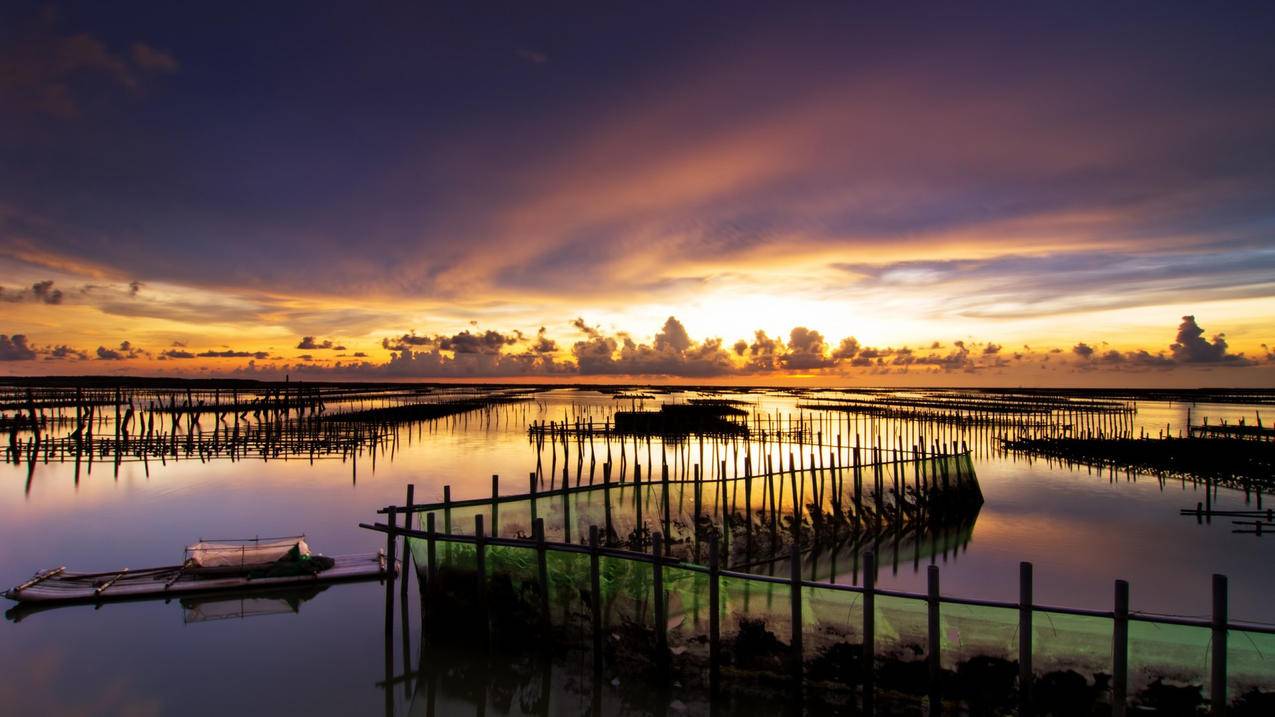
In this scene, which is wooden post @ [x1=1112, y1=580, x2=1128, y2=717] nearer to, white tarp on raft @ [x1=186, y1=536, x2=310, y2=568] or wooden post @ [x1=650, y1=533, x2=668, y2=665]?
wooden post @ [x1=650, y1=533, x2=668, y2=665]

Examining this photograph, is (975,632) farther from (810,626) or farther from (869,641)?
(810,626)

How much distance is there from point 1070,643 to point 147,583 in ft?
53.5

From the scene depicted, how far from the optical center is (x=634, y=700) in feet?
31.1

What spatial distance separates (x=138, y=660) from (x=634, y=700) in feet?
27.2

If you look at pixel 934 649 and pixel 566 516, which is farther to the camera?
pixel 566 516

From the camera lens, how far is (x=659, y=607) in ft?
31.3

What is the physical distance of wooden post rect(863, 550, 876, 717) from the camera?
27.6 ft

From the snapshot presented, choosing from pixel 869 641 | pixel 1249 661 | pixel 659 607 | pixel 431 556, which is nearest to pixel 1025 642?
pixel 869 641

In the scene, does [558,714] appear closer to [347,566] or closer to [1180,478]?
[347,566]

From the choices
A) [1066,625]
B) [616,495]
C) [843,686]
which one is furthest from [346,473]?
[1066,625]

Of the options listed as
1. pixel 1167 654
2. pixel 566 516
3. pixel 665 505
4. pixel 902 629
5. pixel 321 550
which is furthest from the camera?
pixel 321 550

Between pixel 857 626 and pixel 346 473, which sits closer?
pixel 857 626

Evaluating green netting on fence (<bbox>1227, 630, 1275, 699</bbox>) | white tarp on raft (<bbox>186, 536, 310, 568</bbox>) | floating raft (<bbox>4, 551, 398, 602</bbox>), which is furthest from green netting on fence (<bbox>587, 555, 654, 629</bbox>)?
white tarp on raft (<bbox>186, 536, 310, 568</bbox>)

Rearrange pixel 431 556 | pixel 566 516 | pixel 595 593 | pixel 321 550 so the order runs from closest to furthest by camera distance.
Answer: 1. pixel 595 593
2. pixel 431 556
3. pixel 566 516
4. pixel 321 550
